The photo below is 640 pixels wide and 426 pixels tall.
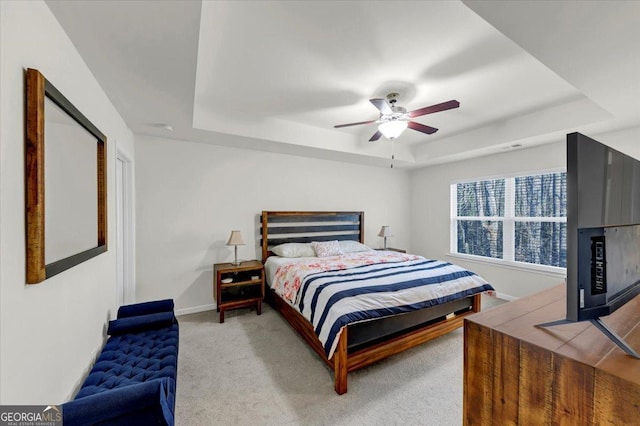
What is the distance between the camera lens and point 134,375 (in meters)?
1.55

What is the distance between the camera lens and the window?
3.63m

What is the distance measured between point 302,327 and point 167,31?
8.78ft

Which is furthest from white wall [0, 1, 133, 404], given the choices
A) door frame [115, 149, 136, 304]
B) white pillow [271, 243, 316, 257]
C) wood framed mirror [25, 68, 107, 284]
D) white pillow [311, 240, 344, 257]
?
white pillow [311, 240, 344, 257]

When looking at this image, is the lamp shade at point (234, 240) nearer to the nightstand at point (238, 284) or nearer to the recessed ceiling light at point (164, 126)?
the nightstand at point (238, 284)

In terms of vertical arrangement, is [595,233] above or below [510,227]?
above

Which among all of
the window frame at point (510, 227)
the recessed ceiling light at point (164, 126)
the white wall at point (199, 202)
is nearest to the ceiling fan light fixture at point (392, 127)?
the white wall at point (199, 202)

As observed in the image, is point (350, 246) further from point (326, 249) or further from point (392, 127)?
point (392, 127)

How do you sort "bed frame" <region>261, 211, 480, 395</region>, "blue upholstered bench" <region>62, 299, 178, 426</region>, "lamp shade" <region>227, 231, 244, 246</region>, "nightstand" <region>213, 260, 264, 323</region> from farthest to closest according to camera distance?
"lamp shade" <region>227, 231, 244, 246</region>
"nightstand" <region>213, 260, 264, 323</region>
"bed frame" <region>261, 211, 480, 395</region>
"blue upholstered bench" <region>62, 299, 178, 426</region>

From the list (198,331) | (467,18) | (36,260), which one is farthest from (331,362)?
(467,18)

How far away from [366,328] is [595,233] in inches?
66.2

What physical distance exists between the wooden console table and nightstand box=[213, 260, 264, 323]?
9.26 feet

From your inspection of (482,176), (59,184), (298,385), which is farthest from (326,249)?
(59,184)

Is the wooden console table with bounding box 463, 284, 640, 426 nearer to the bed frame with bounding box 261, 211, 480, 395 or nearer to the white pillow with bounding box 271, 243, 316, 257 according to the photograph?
the bed frame with bounding box 261, 211, 480, 395

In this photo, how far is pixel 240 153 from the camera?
12.8ft
